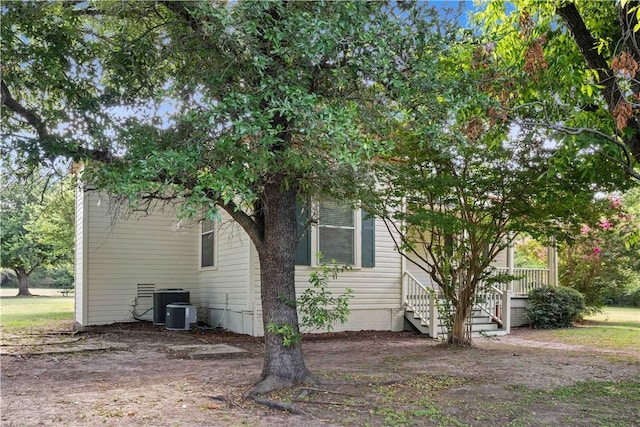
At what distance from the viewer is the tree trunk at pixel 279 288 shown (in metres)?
5.51

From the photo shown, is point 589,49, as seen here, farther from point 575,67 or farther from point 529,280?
point 529,280

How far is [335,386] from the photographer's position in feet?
18.7

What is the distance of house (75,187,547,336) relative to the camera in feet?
34.8

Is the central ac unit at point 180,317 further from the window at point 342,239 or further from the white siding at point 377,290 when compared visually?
the window at point 342,239

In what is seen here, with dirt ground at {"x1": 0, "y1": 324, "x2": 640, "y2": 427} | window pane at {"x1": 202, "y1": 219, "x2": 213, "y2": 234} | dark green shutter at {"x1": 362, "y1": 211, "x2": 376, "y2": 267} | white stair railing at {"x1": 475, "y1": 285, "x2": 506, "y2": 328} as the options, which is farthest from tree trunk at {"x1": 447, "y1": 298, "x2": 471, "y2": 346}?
window pane at {"x1": 202, "y1": 219, "x2": 213, "y2": 234}

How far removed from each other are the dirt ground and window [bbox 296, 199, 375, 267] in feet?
6.41

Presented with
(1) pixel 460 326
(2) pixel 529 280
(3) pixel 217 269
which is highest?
(3) pixel 217 269

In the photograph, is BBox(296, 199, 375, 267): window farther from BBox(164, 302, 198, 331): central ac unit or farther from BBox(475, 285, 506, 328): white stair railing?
BBox(475, 285, 506, 328): white stair railing

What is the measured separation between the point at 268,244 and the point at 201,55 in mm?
2040

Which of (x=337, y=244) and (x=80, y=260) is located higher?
(x=337, y=244)

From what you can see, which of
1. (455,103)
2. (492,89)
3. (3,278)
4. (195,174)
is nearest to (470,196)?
(492,89)

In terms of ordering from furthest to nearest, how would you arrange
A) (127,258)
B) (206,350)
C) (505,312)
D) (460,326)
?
(505,312) → (127,258) → (460,326) → (206,350)

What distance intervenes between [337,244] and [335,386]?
538 cm

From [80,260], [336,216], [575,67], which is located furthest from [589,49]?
[80,260]
